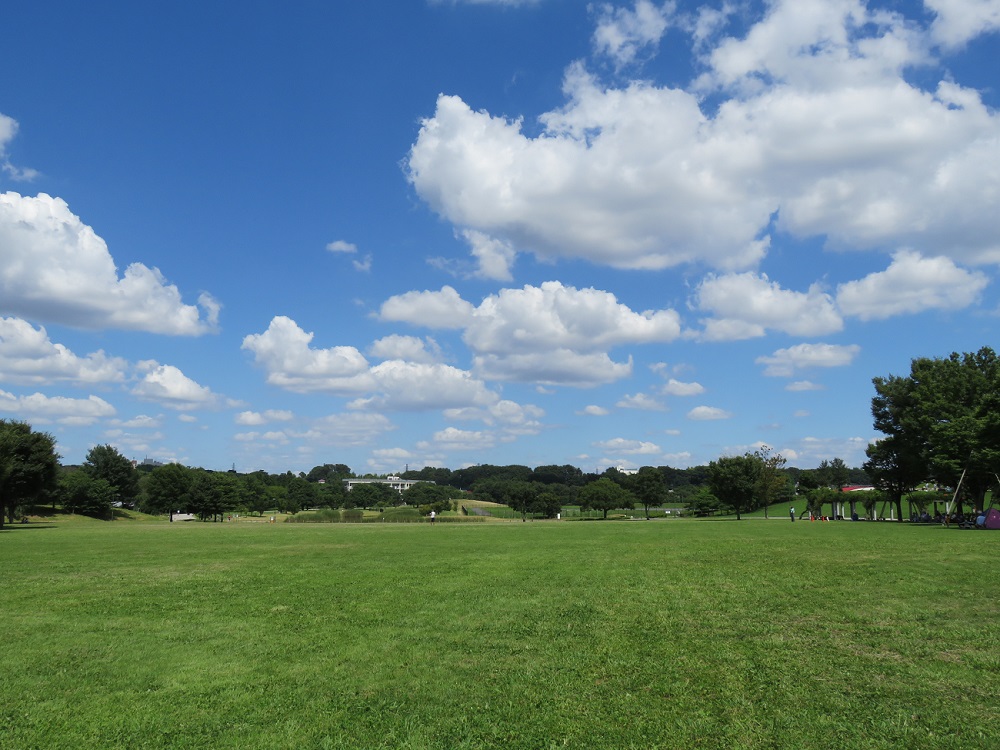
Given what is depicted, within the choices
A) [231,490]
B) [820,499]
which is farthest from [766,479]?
[231,490]

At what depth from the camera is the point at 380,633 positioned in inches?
546

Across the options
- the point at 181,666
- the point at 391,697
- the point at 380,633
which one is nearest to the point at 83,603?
the point at 181,666

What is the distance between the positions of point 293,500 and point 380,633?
496 feet

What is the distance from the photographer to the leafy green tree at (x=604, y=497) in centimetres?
10919

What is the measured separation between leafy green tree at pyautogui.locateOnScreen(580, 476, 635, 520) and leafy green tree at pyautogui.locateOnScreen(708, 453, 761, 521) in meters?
27.2

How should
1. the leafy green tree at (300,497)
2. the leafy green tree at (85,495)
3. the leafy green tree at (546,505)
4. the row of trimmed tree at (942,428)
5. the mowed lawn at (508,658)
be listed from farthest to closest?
the leafy green tree at (300,497), the leafy green tree at (546,505), the leafy green tree at (85,495), the row of trimmed tree at (942,428), the mowed lawn at (508,658)

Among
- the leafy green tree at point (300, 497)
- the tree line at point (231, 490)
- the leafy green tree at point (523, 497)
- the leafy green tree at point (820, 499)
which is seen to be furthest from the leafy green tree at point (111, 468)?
the leafy green tree at point (820, 499)

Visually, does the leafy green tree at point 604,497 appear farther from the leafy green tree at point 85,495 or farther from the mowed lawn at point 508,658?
the mowed lawn at point 508,658

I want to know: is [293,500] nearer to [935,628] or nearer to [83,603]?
[83,603]

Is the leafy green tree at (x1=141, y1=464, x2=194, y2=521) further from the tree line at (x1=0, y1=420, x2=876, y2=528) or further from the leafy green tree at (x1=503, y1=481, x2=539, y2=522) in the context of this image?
the leafy green tree at (x1=503, y1=481, x2=539, y2=522)

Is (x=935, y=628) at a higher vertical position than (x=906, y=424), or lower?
lower

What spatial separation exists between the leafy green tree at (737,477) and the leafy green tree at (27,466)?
2832 inches

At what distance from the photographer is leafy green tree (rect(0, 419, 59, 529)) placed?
6306 cm

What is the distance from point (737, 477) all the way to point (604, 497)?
31.0 meters
